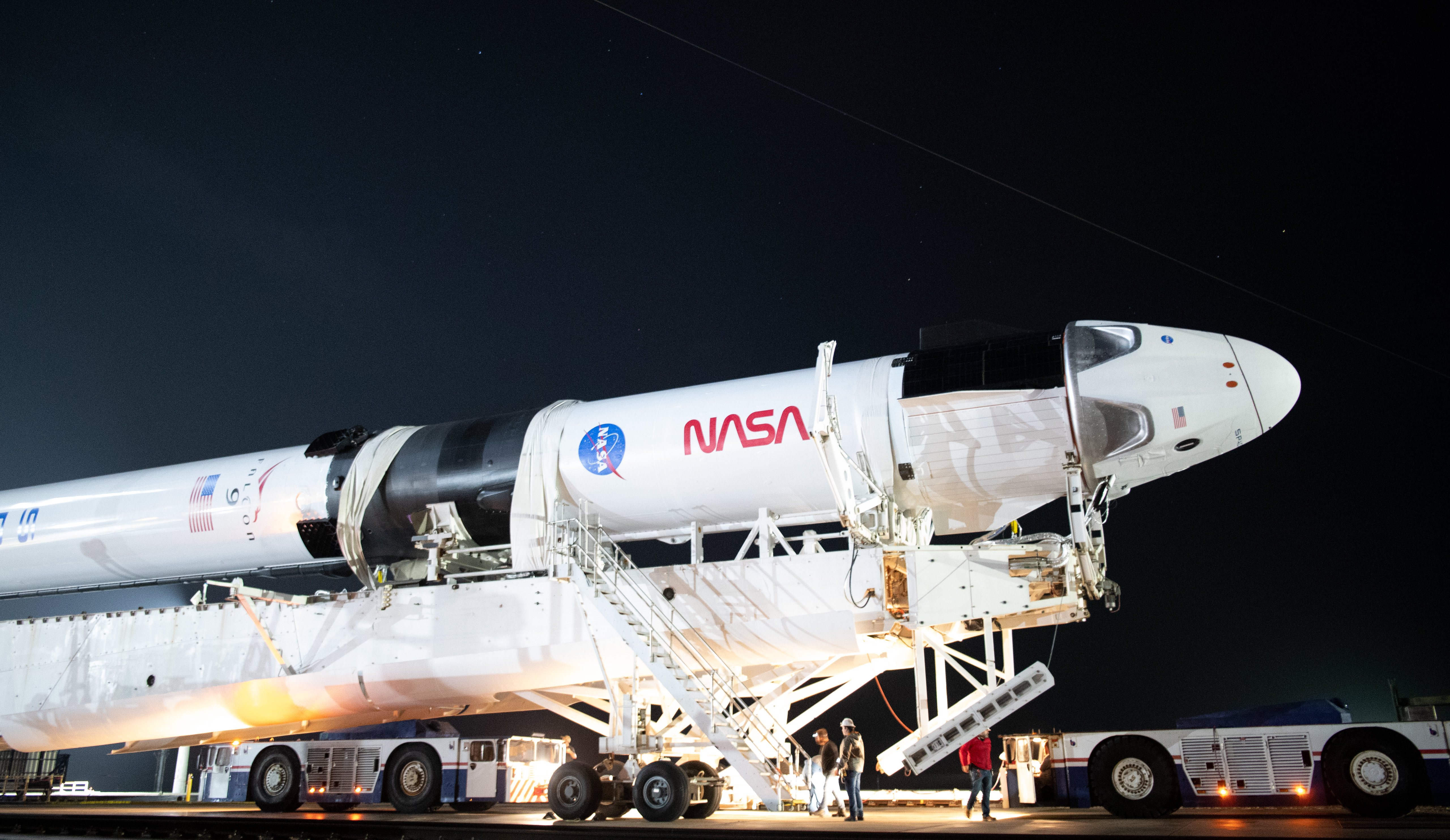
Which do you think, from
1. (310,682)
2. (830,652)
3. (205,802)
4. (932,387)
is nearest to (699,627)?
(830,652)

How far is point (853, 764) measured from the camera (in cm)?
1213

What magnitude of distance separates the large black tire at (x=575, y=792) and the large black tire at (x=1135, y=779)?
591cm

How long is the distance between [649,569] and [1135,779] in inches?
246

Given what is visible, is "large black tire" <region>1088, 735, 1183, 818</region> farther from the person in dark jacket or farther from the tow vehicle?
the person in dark jacket

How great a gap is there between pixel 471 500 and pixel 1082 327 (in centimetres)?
840

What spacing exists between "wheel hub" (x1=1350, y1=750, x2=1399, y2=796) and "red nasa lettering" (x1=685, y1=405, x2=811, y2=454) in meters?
7.07

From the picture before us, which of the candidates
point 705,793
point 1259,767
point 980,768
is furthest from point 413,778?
point 1259,767

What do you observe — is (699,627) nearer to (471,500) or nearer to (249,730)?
(471,500)

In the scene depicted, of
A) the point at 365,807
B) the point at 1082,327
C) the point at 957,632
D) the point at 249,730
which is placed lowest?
the point at 365,807

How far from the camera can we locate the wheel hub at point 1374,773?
11391 mm

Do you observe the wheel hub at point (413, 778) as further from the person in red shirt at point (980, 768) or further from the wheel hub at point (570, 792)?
the person in red shirt at point (980, 768)

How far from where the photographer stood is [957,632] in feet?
42.6

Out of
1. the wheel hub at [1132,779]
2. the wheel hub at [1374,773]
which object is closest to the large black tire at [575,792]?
the wheel hub at [1132,779]

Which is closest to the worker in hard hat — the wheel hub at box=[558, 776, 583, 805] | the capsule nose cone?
the wheel hub at box=[558, 776, 583, 805]
